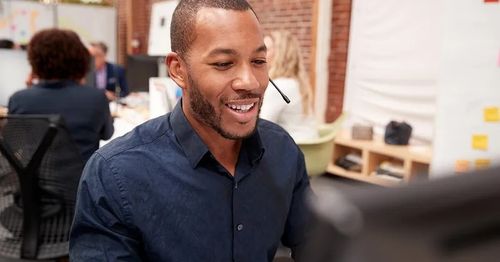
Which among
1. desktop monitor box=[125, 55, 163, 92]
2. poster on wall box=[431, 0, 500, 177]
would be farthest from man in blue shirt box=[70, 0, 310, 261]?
desktop monitor box=[125, 55, 163, 92]

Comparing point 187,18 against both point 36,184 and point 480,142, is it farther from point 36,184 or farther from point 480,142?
point 480,142

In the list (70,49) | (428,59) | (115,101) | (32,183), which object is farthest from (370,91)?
(32,183)

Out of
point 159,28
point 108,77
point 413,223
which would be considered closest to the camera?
point 413,223

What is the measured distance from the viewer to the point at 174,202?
1.04m

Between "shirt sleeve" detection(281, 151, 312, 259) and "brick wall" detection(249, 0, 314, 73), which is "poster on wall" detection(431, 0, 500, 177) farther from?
"brick wall" detection(249, 0, 314, 73)

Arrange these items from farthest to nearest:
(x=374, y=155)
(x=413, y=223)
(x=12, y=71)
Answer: (x=12, y=71) < (x=374, y=155) < (x=413, y=223)

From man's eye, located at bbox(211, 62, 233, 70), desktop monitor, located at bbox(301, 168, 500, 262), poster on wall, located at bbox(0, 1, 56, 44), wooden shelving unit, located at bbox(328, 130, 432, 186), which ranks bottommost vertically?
wooden shelving unit, located at bbox(328, 130, 432, 186)

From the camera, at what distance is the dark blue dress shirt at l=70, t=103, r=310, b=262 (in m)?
0.98

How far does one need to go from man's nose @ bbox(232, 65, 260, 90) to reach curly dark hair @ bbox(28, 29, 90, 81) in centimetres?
159

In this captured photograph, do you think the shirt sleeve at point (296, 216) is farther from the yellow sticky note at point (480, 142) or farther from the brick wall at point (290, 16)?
the brick wall at point (290, 16)

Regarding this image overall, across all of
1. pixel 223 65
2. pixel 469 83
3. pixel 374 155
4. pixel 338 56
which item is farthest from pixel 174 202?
pixel 338 56

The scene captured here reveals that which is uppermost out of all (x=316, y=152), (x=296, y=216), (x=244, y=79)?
(x=244, y=79)

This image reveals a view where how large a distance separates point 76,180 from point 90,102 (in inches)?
17.3

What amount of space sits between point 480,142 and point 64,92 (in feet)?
6.57
